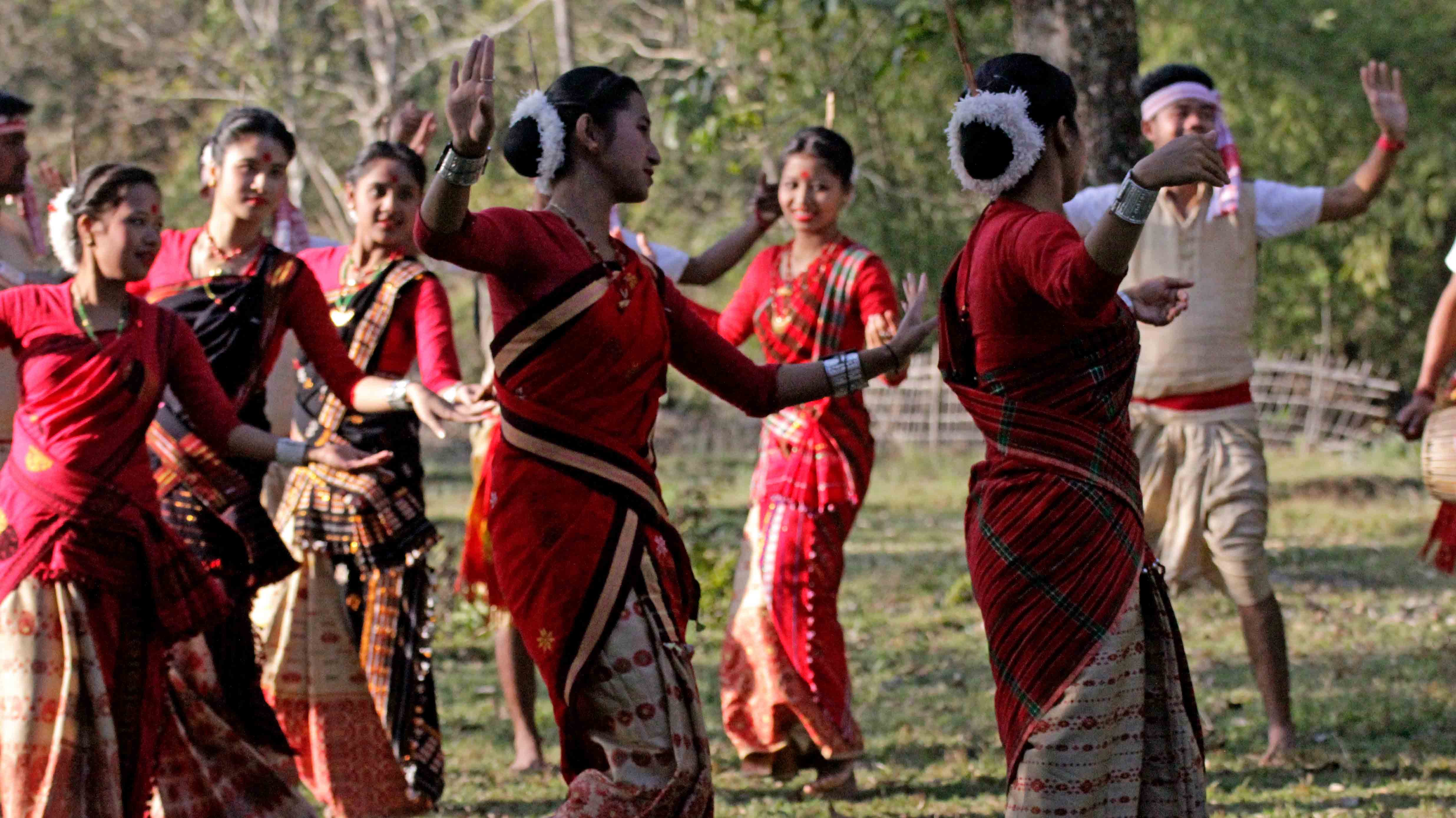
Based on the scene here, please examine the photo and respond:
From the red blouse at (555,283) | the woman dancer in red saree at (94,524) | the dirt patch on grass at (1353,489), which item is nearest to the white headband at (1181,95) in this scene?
the red blouse at (555,283)

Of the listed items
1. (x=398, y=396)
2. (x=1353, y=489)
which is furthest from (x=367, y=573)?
(x=1353, y=489)

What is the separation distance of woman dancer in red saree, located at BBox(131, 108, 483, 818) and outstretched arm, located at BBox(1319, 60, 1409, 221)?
3.33 metres

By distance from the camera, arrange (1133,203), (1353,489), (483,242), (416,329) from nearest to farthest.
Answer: (1133,203), (483,242), (416,329), (1353,489)

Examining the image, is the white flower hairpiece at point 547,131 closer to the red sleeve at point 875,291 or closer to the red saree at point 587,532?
the red saree at point 587,532

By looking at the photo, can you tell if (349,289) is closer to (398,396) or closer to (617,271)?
(398,396)

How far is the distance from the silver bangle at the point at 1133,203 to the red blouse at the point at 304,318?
2861mm

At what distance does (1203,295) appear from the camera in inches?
260

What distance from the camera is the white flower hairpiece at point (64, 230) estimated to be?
5047 millimetres

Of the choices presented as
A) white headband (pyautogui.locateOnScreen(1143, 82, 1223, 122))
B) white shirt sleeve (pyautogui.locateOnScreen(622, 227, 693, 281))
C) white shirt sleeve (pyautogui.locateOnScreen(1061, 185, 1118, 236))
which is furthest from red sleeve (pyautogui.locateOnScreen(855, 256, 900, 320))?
white headband (pyautogui.locateOnScreen(1143, 82, 1223, 122))

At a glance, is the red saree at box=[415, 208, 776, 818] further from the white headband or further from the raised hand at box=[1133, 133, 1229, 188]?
the white headband

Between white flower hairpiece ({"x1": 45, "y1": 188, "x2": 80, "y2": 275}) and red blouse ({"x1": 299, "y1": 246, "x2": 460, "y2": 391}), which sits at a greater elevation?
white flower hairpiece ({"x1": 45, "y1": 188, "x2": 80, "y2": 275})

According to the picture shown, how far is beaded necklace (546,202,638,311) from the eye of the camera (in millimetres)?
4008

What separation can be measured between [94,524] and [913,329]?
225cm

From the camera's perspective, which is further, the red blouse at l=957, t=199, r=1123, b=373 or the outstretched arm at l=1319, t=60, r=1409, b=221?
the outstretched arm at l=1319, t=60, r=1409, b=221
